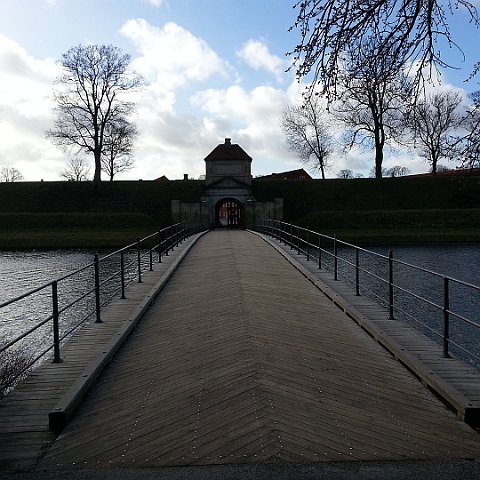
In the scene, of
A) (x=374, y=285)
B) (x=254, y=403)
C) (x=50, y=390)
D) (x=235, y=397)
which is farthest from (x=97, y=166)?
(x=254, y=403)

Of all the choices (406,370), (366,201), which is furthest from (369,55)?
(366,201)

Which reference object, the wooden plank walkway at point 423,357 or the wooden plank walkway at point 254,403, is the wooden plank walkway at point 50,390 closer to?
the wooden plank walkway at point 254,403

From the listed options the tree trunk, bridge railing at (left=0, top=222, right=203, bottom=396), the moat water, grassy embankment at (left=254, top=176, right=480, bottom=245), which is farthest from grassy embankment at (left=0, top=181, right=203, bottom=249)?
bridge railing at (left=0, top=222, right=203, bottom=396)

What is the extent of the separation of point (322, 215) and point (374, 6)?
138 ft

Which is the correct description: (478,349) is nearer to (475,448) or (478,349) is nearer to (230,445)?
(475,448)

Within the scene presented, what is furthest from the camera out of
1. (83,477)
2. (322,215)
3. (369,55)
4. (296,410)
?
(322,215)

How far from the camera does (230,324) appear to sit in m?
7.98

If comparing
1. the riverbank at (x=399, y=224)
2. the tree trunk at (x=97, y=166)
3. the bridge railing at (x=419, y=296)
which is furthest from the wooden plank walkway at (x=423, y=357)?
the tree trunk at (x=97, y=166)

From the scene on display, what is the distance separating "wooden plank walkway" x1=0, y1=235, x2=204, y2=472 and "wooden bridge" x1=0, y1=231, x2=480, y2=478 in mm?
16

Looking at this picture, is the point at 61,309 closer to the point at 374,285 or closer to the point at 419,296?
the point at 419,296

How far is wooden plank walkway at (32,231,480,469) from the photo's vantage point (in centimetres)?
408

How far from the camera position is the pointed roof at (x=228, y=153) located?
172 ft

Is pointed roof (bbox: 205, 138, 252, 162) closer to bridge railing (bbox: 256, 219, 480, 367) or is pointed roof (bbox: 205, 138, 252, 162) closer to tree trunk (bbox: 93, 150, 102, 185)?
tree trunk (bbox: 93, 150, 102, 185)

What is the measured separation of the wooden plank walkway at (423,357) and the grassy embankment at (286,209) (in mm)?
29101
